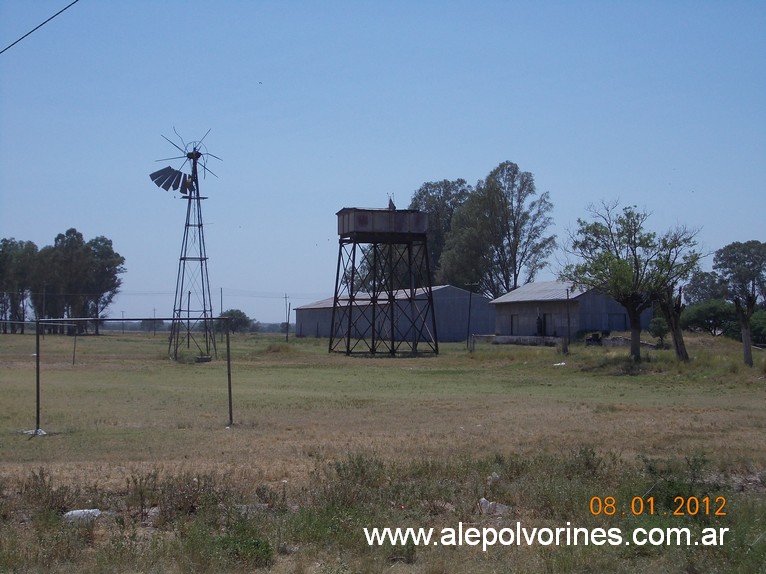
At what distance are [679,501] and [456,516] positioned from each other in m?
2.71

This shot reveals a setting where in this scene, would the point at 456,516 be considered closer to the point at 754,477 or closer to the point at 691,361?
the point at 754,477

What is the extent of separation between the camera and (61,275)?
325 ft

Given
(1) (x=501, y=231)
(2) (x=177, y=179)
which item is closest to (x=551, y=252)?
(1) (x=501, y=231)

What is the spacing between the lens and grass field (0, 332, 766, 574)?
8.75m

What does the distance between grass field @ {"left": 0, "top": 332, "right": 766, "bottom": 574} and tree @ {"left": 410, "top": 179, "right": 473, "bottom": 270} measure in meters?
83.4

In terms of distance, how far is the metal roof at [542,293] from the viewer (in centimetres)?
6906

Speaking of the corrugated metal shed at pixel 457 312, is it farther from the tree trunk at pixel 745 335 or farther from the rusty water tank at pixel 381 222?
the tree trunk at pixel 745 335

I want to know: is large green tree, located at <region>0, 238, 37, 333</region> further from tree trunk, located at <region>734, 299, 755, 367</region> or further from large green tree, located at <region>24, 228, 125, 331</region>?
tree trunk, located at <region>734, 299, 755, 367</region>

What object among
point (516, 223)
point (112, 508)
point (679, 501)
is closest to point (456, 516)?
point (679, 501)

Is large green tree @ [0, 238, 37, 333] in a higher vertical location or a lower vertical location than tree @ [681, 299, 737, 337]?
higher

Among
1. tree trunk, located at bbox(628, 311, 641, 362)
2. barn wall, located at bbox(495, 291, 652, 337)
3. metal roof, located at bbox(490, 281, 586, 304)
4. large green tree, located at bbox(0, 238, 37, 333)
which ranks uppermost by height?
large green tree, located at bbox(0, 238, 37, 333)

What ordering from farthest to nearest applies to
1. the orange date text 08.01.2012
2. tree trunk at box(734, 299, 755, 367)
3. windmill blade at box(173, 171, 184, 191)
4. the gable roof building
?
1. the gable roof building
2. windmill blade at box(173, 171, 184, 191)
3. tree trunk at box(734, 299, 755, 367)
4. the orange date text 08.01.2012

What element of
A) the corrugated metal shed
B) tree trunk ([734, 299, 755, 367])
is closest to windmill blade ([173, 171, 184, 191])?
the corrugated metal shed

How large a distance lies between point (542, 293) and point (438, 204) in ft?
139
